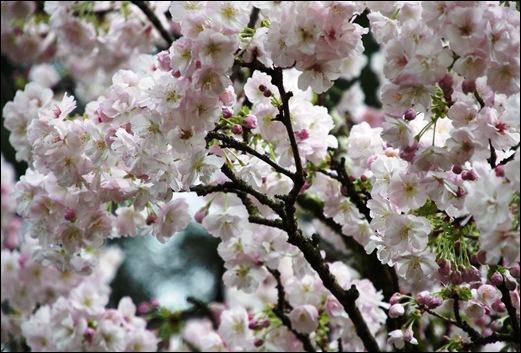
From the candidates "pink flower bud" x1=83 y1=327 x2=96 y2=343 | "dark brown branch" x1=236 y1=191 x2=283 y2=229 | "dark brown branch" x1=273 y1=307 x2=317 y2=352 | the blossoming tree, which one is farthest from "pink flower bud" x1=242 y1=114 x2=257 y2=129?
"pink flower bud" x1=83 y1=327 x2=96 y2=343

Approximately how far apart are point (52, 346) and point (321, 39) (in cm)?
213

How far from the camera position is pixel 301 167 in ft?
7.00

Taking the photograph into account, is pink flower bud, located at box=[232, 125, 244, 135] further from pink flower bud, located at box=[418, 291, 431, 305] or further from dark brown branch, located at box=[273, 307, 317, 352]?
dark brown branch, located at box=[273, 307, 317, 352]

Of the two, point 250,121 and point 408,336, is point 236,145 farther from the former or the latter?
point 408,336

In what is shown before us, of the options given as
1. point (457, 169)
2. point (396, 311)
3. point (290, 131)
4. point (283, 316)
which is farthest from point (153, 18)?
point (457, 169)

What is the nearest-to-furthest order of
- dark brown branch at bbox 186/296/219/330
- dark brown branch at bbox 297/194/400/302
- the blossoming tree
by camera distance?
the blossoming tree, dark brown branch at bbox 297/194/400/302, dark brown branch at bbox 186/296/219/330

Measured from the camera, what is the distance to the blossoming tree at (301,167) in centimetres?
174

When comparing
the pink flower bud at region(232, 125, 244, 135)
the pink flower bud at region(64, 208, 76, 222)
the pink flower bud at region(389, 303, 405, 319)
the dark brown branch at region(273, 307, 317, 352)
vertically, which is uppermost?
the pink flower bud at region(232, 125, 244, 135)

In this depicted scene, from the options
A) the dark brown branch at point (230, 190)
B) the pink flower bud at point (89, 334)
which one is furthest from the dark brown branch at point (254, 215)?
the pink flower bud at point (89, 334)

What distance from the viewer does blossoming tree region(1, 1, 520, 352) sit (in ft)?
5.72

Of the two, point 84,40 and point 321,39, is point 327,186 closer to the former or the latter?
point 321,39

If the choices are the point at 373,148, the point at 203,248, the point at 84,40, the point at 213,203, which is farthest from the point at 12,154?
the point at 373,148

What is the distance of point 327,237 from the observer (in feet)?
12.3

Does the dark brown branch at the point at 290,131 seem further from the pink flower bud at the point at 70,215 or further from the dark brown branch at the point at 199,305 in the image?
the dark brown branch at the point at 199,305
